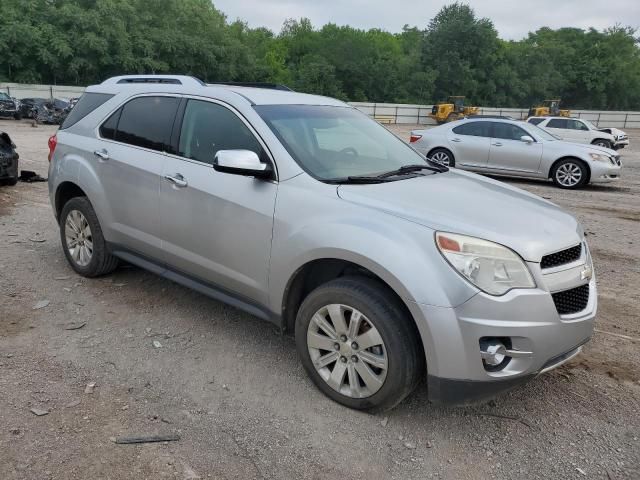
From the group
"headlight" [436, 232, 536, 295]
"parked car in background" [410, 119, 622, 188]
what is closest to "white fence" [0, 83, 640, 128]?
"parked car in background" [410, 119, 622, 188]

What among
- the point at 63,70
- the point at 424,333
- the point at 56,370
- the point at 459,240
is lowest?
the point at 56,370

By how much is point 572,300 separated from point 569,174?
1052 centimetres

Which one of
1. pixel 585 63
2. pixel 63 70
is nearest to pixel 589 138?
pixel 63 70

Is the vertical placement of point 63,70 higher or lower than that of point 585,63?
lower

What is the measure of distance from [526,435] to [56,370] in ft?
9.36

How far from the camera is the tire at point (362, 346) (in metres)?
2.76

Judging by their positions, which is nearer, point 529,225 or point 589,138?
point 529,225

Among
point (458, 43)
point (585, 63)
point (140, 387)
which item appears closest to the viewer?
point (140, 387)

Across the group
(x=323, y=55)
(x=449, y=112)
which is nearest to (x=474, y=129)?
(x=449, y=112)

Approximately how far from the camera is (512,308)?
258cm

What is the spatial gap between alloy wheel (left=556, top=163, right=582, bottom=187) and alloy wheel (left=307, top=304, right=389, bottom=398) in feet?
35.8

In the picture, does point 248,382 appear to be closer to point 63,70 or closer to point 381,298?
point 381,298

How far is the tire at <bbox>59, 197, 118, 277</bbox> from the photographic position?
4.67m

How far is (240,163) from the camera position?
10.4 ft
